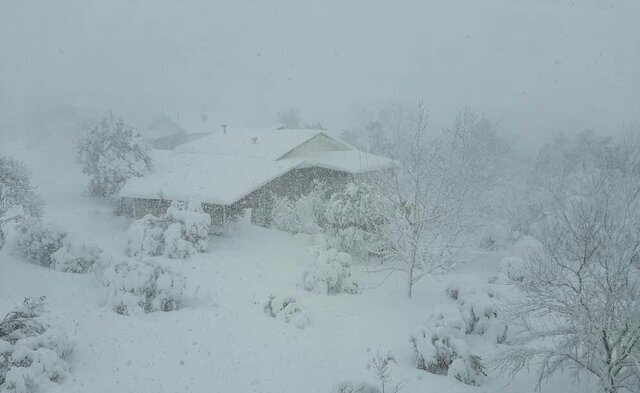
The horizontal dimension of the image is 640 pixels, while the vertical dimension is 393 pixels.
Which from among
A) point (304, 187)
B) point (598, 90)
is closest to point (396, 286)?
point (304, 187)

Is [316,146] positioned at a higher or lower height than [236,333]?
higher

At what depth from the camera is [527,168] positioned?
176 ft

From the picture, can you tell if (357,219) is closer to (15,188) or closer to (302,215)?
(302,215)

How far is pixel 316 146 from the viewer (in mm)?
31703

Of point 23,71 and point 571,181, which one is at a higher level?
point 23,71

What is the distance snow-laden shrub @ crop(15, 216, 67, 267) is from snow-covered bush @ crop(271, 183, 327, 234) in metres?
10.7

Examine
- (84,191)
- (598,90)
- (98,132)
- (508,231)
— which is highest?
(598,90)

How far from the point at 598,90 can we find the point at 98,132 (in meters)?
118

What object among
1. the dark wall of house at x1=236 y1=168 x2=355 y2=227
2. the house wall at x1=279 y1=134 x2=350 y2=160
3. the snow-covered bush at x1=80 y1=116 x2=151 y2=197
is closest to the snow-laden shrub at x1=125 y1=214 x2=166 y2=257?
the dark wall of house at x1=236 y1=168 x2=355 y2=227

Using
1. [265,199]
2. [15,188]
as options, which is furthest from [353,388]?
[15,188]

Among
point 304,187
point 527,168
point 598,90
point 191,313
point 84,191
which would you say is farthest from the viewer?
point 598,90

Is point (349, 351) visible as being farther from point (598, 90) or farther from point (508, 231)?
point (598, 90)

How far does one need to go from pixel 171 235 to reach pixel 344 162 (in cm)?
1414

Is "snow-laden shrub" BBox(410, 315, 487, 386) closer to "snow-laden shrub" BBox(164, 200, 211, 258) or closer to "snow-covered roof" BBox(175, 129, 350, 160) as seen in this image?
"snow-laden shrub" BBox(164, 200, 211, 258)
